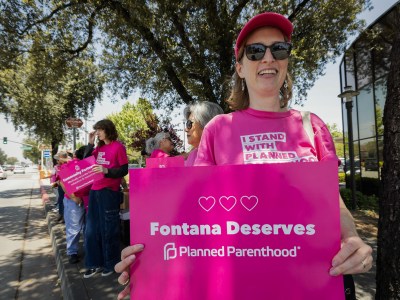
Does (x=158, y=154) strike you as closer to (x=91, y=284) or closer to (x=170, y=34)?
(x=91, y=284)

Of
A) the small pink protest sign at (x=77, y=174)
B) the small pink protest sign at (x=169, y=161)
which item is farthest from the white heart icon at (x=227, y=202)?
the small pink protest sign at (x=77, y=174)

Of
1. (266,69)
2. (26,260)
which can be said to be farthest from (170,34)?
(266,69)

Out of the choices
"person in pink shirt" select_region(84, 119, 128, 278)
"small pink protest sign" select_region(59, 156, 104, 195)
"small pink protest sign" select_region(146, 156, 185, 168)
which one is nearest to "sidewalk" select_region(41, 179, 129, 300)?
"person in pink shirt" select_region(84, 119, 128, 278)

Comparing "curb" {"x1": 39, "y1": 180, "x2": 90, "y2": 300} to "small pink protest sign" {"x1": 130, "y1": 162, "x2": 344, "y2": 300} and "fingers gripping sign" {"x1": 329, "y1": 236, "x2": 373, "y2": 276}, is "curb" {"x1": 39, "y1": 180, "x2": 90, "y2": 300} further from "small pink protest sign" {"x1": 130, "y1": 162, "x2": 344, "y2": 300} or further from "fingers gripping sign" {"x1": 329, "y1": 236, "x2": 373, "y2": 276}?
"fingers gripping sign" {"x1": 329, "y1": 236, "x2": 373, "y2": 276}

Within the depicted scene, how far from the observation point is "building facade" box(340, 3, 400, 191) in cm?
1159

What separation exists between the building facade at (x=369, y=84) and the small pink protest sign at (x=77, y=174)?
10.1 metres

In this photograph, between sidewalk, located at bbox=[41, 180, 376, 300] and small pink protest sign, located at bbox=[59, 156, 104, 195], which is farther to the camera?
small pink protest sign, located at bbox=[59, 156, 104, 195]

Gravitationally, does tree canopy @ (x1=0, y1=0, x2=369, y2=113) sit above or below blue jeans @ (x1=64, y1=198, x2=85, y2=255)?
above

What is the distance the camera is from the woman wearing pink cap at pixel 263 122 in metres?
1.31

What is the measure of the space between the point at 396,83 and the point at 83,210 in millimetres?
4620

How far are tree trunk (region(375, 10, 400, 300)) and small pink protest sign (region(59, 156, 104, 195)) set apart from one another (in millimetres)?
3481

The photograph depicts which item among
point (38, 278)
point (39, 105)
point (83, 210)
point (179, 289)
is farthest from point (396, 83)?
point (39, 105)

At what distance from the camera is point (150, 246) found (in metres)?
1.18

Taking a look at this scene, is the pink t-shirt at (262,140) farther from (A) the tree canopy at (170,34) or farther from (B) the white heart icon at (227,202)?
(A) the tree canopy at (170,34)
